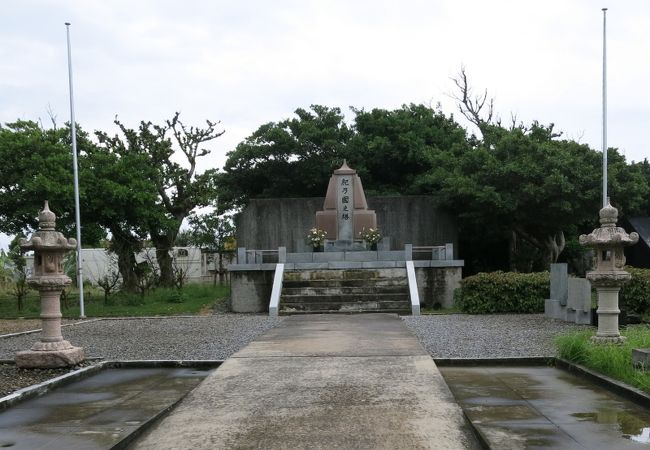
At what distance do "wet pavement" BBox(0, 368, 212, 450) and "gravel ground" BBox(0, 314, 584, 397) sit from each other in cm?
63

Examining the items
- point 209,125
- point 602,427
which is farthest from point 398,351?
point 209,125

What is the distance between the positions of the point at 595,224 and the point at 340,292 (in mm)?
11201

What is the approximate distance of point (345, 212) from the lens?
19.4 metres

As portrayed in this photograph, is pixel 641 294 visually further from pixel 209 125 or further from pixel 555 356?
pixel 209 125

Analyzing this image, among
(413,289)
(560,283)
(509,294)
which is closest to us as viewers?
(560,283)

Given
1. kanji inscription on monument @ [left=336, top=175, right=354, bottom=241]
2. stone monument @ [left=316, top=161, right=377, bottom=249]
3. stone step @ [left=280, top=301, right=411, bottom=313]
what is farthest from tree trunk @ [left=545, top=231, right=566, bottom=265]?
stone step @ [left=280, top=301, right=411, bottom=313]

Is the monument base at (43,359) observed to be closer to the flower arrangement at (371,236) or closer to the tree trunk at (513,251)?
the flower arrangement at (371,236)

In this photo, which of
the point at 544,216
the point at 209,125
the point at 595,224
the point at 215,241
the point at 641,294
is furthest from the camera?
the point at 215,241

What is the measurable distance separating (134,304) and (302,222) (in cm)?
699

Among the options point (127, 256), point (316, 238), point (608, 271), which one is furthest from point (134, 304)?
point (608, 271)

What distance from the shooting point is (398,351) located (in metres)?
8.08

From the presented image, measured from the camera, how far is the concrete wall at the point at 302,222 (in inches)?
856

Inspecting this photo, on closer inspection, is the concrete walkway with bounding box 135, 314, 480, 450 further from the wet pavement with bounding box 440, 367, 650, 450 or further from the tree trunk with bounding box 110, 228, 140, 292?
the tree trunk with bounding box 110, 228, 140, 292

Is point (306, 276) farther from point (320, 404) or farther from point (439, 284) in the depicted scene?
point (320, 404)
